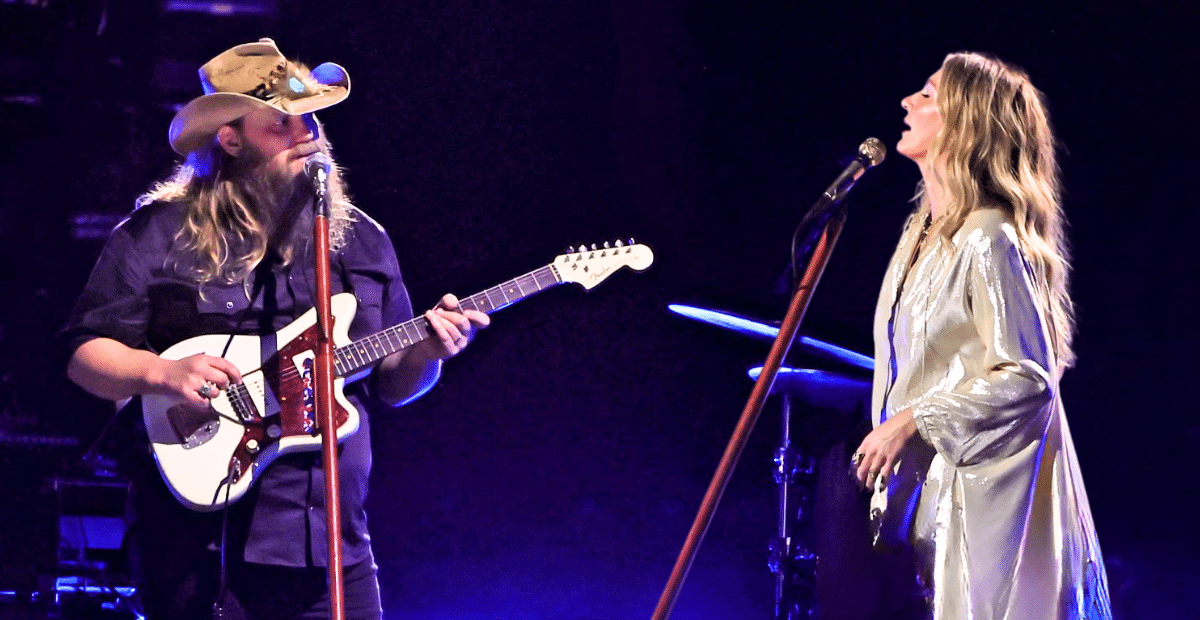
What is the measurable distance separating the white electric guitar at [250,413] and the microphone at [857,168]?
3.82ft

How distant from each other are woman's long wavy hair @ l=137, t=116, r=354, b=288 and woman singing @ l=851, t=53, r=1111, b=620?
159 cm

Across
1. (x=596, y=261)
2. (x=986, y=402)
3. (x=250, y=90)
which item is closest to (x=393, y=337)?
(x=596, y=261)

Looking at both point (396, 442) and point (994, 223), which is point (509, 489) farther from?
point (994, 223)

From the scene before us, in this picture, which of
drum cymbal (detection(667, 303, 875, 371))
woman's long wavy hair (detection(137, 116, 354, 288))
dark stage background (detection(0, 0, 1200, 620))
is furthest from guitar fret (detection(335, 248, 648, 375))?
dark stage background (detection(0, 0, 1200, 620))

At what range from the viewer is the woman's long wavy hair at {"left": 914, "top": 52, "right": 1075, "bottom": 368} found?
2.54 meters

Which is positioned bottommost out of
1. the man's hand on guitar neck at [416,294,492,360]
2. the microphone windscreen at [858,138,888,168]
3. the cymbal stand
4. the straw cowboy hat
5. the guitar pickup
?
the cymbal stand

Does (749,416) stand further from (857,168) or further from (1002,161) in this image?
(1002,161)

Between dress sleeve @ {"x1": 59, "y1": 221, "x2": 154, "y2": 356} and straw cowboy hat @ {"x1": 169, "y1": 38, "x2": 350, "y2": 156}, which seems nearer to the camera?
dress sleeve @ {"x1": 59, "y1": 221, "x2": 154, "y2": 356}

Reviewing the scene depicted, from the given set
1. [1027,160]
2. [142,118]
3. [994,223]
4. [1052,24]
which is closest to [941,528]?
[994,223]

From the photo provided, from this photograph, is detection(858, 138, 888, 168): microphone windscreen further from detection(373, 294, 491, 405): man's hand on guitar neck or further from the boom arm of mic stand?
detection(373, 294, 491, 405): man's hand on guitar neck

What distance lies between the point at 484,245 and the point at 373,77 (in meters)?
0.83

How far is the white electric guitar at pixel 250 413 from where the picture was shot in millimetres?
2654

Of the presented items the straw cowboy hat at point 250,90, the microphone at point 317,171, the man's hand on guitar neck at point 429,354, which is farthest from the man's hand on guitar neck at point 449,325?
the straw cowboy hat at point 250,90

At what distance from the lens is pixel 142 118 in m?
4.28
